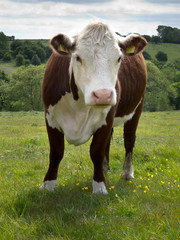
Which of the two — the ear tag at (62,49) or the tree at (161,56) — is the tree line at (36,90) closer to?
the tree at (161,56)

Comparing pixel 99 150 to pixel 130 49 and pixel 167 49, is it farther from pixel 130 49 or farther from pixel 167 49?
pixel 167 49

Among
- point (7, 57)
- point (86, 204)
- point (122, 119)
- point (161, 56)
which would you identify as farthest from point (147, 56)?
point (86, 204)

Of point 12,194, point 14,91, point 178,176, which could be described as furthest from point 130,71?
point 14,91

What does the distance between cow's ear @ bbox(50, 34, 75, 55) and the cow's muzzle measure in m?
0.83

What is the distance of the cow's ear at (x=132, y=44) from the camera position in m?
4.50

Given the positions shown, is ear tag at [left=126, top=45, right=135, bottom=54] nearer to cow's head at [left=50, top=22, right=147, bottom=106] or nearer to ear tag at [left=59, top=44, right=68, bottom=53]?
cow's head at [left=50, top=22, right=147, bottom=106]

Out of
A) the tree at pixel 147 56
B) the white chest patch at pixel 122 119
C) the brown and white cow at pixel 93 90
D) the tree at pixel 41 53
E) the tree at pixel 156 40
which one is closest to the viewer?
the brown and white cow at pixel 93 90

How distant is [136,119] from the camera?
684cm

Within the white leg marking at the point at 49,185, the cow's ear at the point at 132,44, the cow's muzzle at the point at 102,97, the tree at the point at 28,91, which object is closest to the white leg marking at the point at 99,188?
the white leg marking at the point at 49,185

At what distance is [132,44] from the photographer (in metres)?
4.61

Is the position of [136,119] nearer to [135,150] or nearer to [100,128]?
[135,150]

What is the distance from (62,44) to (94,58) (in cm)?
56

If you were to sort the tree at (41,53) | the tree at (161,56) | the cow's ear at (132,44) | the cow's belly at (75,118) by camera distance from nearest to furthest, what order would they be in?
the cow's ear at (132,44)
the cow's belly at (75,118)
the tree at (41,53)
the tree at (161,56)

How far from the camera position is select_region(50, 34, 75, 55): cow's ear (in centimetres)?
418
